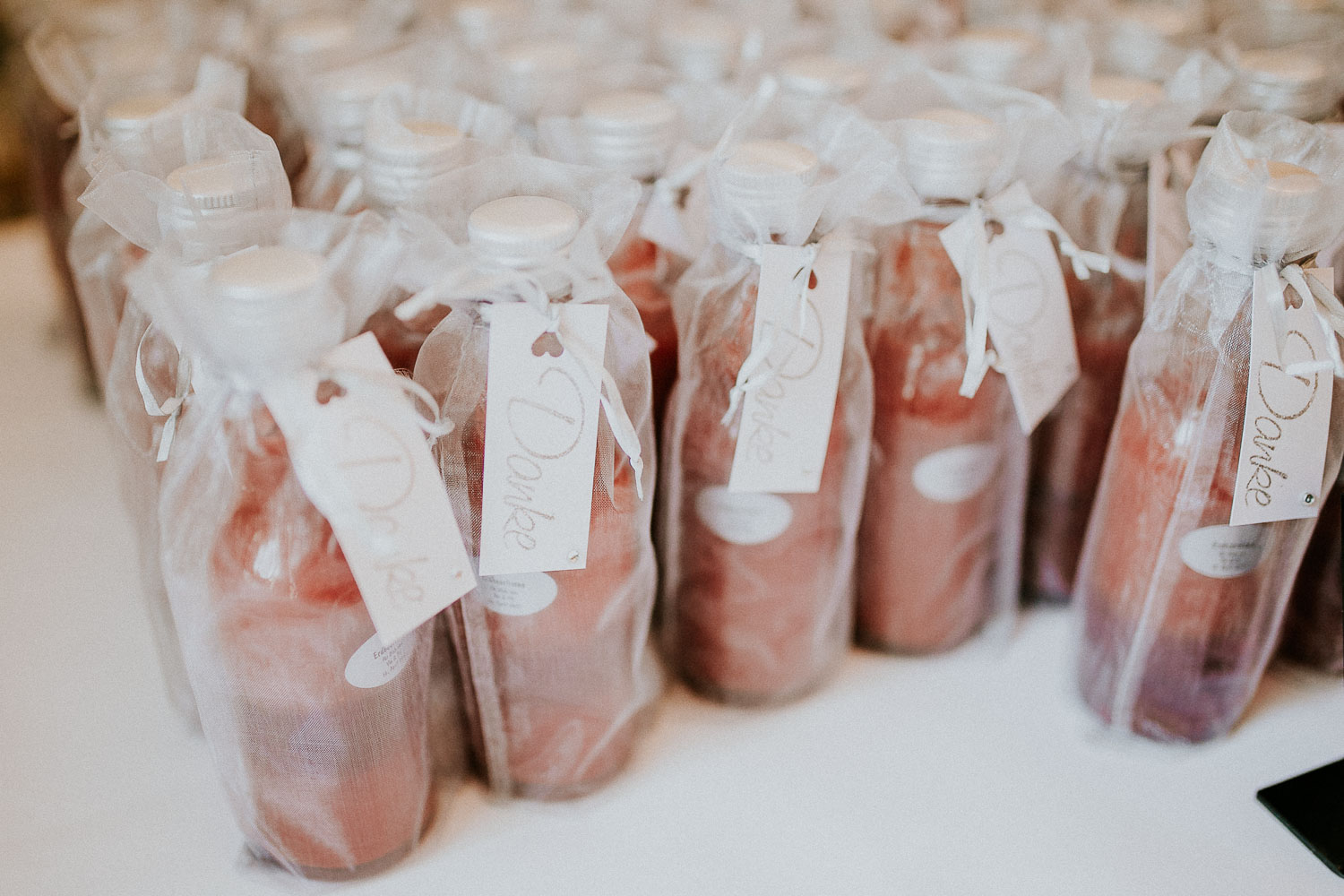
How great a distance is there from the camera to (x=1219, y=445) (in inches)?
25.1

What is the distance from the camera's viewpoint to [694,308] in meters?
0.68

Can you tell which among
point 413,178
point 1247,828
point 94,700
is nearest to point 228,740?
point 94,700

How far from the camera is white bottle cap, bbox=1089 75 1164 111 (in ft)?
2.44

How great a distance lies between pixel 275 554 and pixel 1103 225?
1.98 ft

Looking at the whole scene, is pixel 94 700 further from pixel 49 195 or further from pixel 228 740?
pixel 49 195

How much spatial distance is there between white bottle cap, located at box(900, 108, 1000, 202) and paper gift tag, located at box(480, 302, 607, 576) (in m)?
0.24

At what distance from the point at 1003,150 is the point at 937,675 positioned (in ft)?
1.24

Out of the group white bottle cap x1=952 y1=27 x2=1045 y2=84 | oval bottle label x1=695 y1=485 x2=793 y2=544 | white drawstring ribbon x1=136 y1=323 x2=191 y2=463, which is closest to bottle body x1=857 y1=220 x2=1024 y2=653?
oval bottle label x1=695 y1=485 x2=793 y2=544

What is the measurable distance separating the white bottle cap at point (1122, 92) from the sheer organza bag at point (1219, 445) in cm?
9

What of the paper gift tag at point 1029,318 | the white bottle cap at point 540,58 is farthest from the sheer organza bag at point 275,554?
the paper gift tag at point 1029,318

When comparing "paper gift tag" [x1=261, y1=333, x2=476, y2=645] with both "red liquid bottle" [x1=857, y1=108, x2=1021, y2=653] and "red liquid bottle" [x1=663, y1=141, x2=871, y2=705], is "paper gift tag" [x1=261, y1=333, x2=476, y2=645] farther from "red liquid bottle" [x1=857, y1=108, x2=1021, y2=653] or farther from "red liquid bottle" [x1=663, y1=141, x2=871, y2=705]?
"red liquid bottle" [x1=857, y1=108, x2=1021, y2=653]

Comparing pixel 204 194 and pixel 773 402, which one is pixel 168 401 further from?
pixel 773 402

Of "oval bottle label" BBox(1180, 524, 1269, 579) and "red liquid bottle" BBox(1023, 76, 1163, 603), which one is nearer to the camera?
"oval bottle label" BBox(1180, 524, 1269, 579)

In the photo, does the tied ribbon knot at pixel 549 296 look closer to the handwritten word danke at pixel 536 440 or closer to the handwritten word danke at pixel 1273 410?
the handwritten word danke at pixel 536 440
